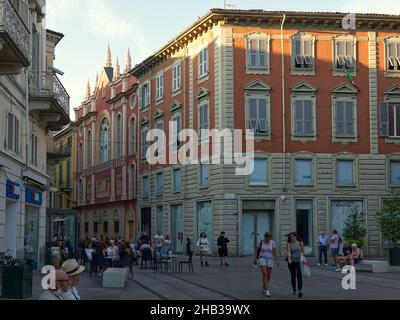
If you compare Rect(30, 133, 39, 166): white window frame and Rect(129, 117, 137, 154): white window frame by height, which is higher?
Rect(129, 117, 137, 154): white window frame

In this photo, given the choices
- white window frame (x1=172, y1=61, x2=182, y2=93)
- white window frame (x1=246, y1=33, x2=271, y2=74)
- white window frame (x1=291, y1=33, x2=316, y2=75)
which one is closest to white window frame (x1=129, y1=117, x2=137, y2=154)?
white window frame (x1=172, y1=61, x2=182, y2=93)

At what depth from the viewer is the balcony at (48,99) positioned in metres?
26.8

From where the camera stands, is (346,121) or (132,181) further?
(132,181)

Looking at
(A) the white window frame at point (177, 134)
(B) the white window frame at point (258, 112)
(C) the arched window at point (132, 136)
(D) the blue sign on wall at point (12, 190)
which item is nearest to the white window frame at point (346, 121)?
(B) the white window frame at point (258, 112)

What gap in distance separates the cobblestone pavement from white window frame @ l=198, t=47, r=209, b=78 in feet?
63.6

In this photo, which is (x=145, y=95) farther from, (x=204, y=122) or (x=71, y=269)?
(x=71, y=269)

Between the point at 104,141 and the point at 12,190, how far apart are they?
47.8m

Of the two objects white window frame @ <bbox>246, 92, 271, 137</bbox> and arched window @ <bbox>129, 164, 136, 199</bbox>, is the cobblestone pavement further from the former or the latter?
arched window @ <bbox>129, 164, 136, 199</bbox>

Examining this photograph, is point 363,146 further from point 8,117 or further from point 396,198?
point 8,117

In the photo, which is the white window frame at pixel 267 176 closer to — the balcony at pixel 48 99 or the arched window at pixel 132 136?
the balcony at pixel 48 99

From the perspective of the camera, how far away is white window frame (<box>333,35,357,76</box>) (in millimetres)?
45125

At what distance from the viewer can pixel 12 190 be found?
2372 centimetres

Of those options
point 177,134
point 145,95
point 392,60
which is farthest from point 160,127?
point 392,60
